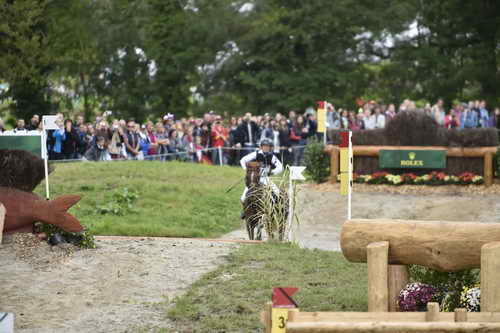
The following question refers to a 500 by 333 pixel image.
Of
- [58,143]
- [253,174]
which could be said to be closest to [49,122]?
[253,174]

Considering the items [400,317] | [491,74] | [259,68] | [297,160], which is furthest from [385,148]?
[259,68]

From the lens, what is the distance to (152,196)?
18.8m

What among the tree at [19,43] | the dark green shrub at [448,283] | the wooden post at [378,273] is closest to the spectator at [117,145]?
the tree at [19,43]

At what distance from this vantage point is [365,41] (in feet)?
140

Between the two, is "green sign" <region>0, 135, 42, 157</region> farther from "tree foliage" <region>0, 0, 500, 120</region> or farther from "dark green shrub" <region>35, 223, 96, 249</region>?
"tree foliage" <region>0, 0, 500, 120</region>

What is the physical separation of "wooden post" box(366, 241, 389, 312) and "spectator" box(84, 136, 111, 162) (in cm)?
1455

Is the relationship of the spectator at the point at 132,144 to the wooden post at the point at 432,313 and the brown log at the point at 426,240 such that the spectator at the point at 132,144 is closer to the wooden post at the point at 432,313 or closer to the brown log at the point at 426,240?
the brown log at the point at 426,240

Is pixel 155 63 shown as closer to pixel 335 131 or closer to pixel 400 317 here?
pixel 335 131

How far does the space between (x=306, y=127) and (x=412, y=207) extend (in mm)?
8616

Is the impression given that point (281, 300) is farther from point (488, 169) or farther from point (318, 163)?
point (318, 163)

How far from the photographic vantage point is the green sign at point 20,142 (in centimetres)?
1597

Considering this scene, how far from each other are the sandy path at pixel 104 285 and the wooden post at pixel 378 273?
222 centimetres

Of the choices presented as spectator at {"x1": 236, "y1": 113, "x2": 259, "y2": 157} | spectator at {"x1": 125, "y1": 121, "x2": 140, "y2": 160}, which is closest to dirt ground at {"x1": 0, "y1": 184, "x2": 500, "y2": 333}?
spectator at {"x1": 125, "y1": 121, "x2": 140, "y2": 160}

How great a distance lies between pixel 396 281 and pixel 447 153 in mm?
12861
